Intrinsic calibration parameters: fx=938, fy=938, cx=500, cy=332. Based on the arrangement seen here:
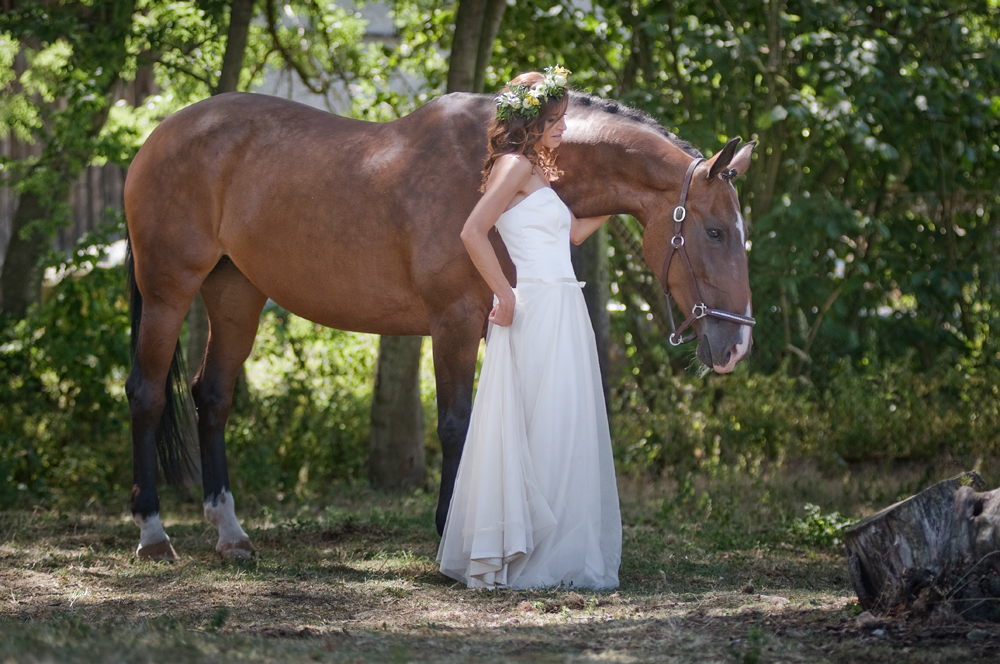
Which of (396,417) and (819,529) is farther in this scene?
(396,417)

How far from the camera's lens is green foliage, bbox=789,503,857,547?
4887mm

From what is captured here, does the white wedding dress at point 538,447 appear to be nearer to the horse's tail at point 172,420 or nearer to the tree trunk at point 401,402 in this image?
the horse's tail at point 172,420

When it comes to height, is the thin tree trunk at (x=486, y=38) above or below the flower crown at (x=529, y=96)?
above

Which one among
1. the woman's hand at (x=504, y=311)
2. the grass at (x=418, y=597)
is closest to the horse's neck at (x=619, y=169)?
the woman's hand at (x=504, y=311)

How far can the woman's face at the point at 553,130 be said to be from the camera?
12.8ft

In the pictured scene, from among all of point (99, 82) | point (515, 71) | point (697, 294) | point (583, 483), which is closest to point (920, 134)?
point (515, 71)

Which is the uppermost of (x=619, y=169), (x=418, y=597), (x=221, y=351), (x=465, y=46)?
(x=465, y=46)

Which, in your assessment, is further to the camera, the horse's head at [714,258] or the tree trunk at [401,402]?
the tree trunk at [401,402]

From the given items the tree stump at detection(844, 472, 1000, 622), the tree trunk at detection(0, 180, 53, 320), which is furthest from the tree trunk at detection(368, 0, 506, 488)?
the tree stump at detection(844, 472, 1000, 622)

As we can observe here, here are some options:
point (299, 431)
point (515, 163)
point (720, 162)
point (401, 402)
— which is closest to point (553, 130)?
point (515, 163)

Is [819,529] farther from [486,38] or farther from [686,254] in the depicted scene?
[486,38]

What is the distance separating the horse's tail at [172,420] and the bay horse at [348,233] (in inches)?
0.5

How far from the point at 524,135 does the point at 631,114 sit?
0.66 metres

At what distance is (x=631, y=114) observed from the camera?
4277mm
